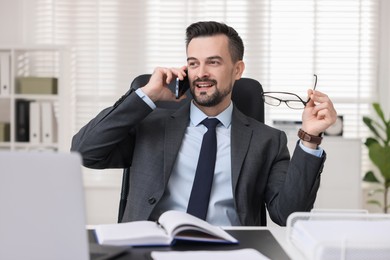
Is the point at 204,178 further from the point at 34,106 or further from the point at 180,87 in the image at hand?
the point at 34,106

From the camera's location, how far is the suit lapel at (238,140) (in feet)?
7.64

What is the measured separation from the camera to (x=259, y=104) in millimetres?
2568

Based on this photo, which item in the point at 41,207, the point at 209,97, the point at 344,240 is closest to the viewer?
the point at 41,207

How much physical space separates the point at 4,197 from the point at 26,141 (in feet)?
13.4

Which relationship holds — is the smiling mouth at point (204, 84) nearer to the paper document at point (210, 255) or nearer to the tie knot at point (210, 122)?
the tie knot at point (210, 122)

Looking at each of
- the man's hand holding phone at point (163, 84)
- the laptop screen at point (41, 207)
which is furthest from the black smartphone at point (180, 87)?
the laptop screen at point (41, 207)

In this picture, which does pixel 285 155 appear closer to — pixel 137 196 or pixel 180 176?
pixel 180 176

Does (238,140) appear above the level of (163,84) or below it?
below

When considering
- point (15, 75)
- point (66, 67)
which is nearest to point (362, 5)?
point (66, 67)

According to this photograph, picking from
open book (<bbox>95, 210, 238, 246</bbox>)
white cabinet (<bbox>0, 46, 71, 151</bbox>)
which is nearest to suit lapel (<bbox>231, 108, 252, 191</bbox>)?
open book (<bbox>95, 210, 238, 246</bbox>)

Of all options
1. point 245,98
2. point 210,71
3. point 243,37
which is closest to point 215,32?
point 210,71

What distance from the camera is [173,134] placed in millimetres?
2414

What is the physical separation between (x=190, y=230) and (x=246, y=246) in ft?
0.45

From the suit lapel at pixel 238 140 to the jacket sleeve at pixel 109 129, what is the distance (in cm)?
30
